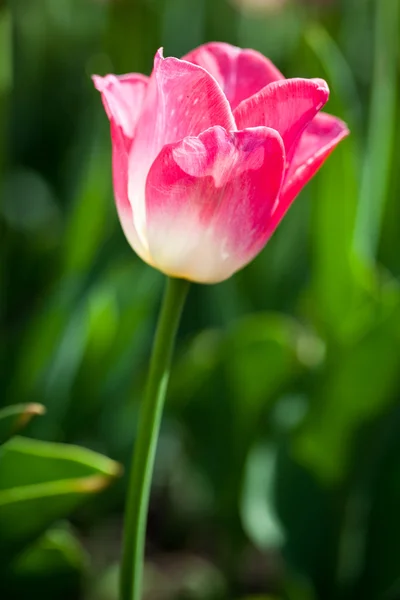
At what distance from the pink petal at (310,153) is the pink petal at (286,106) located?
0.02m

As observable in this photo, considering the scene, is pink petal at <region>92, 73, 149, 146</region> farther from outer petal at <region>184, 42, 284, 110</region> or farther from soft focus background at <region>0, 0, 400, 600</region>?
soft focus background at <region>0, 0, 400, 600</region>

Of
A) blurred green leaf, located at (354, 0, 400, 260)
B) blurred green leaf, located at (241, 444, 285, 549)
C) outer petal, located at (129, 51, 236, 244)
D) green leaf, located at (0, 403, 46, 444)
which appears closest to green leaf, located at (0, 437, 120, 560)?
green leaf, located at (0, 403, 46, 444)

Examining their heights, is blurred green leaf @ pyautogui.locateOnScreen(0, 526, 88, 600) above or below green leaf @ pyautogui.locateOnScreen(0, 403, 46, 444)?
below

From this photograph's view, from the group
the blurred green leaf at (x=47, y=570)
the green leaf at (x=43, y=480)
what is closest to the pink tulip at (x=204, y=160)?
the green leaf at (x=43, y=480)

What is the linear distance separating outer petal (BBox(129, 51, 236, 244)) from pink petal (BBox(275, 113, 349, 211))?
0.12 ft

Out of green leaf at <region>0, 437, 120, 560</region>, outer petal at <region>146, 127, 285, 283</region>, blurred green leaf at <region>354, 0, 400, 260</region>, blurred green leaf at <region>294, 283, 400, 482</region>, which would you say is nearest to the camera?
outer petal at <region>146, 127, 285, 283</region>

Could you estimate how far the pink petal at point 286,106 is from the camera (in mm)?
354

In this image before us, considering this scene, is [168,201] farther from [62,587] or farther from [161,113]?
[62,587]

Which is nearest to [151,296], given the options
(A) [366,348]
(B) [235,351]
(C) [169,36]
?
(B) [235,351]

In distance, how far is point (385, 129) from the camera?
2.92 ft

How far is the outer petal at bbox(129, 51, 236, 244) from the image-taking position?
36cm

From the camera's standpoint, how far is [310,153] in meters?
0.39

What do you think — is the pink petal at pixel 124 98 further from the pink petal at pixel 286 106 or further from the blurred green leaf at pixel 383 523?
the blurred green leaf at pixel 383 523

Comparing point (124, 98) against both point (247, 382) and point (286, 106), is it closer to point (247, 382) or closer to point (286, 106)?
point (286, 106)
